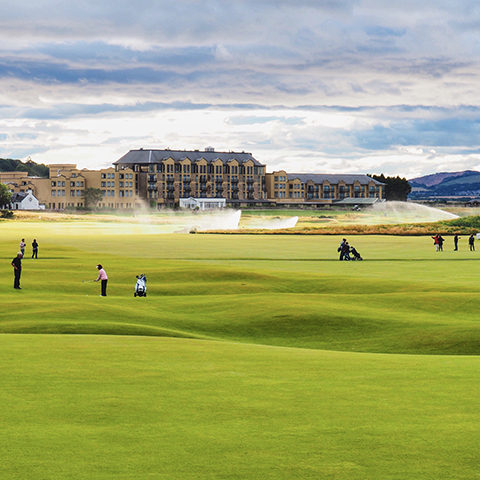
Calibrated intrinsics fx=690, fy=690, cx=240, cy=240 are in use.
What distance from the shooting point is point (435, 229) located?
12181 centimetres

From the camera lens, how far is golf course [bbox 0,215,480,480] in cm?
1072

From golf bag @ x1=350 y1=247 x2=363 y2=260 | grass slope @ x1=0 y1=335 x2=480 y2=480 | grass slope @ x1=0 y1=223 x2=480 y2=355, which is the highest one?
golf bag @ x1=350 y1=247 x2=363 y2=260

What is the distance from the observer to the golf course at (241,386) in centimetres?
1072

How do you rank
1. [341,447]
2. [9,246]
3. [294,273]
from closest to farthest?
[341,447]
[294,273]
[9,246]

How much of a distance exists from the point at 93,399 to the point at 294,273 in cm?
3922

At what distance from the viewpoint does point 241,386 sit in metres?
16.3

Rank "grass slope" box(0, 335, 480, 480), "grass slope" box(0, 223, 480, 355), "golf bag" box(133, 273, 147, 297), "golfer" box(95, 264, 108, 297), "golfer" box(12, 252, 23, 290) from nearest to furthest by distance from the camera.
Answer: "grass slope" box(0, 335, 480, 480), "grass slope" box(0, 223, 480, 355), "golfer" box(95, 264, 108, 297), "golf bag" box(133, 273, 147, 297), "golfer" box(12, 252, 23, 290)

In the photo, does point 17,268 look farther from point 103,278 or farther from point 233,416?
point 233,416

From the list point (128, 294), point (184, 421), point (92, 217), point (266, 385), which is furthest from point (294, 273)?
point (92, 217)

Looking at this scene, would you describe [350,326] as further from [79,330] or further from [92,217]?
→ [92,217]

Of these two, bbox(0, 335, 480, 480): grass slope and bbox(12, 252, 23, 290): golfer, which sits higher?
A: bbox(12, 252, 23, 290): golfer

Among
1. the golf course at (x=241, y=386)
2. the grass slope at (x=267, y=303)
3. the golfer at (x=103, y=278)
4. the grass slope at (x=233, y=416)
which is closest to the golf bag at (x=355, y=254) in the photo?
the grass slope at (x=267, y=303)

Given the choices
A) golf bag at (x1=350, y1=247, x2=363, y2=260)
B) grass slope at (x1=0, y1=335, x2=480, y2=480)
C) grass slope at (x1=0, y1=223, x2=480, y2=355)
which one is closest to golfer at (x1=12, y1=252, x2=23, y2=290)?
grass slope at (x1=0, y1=223, x2=480, y2=355)

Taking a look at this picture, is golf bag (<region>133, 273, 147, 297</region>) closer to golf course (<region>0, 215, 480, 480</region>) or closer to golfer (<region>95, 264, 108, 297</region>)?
golf course (<region>0, 215, 480, 480</region>)
